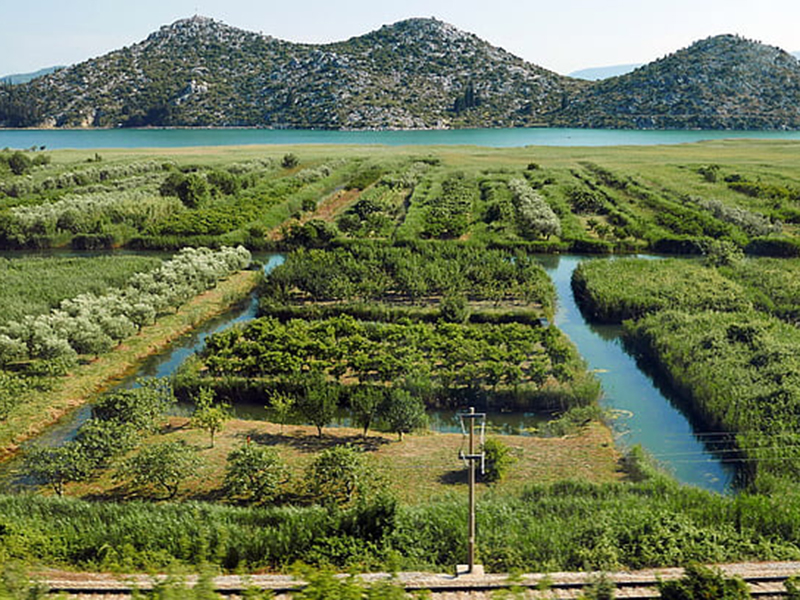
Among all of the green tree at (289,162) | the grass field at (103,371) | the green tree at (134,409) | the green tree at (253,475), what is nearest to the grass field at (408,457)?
the green tree at (253,475)

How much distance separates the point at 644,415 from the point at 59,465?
2134 cm

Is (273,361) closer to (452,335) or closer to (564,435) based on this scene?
(452,335)

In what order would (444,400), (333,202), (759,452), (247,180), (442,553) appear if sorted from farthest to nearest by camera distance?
(247,180) → (333,202) → (444,400) → (759,452) → (442,553)

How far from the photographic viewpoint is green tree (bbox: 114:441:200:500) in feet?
60.5

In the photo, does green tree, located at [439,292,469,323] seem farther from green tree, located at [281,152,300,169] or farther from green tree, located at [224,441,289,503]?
green tree, located at [281,152,300,169]

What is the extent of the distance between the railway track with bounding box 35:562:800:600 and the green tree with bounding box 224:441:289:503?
4324 mm

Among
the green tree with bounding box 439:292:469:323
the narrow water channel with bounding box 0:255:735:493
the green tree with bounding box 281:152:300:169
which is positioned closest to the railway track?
the narrow water channel with bounding box 0:255:735:493

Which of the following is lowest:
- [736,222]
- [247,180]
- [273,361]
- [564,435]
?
[564,435]

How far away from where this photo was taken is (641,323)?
32312mm

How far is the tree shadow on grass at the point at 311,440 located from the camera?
2197 cm

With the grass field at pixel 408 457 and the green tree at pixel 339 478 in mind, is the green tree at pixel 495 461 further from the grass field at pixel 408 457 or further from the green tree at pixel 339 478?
the green tree at pixel 339 478

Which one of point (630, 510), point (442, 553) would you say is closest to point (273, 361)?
point (442, 553)

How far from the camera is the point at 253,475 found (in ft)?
60.2

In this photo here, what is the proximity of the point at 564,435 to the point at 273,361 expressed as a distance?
41.0 ft
